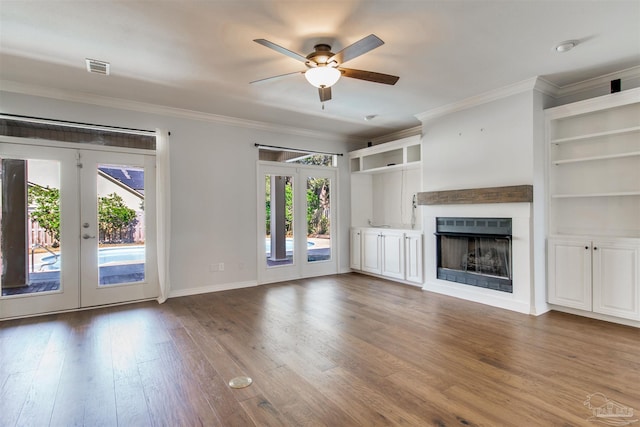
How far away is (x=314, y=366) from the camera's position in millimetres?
2611

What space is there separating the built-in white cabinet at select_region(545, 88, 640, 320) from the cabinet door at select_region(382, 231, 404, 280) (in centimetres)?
208

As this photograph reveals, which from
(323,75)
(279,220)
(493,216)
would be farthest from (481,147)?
(279,220)

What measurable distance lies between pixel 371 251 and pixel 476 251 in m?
2.01

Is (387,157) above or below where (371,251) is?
above

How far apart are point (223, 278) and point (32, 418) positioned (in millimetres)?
3214

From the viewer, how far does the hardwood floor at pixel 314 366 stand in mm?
2014

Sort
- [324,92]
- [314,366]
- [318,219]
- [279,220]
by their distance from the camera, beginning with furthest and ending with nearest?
[318,219], [279,220], [324,92], [314,366]

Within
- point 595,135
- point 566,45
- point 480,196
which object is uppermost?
point 566,45

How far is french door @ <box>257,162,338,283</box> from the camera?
5.61m

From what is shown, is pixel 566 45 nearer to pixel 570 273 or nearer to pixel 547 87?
pixel 547 87

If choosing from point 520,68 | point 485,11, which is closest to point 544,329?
point 520,68

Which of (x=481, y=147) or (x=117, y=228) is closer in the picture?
(x=481, y=147)

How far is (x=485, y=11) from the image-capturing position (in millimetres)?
2479

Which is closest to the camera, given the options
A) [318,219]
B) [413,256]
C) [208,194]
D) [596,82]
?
[596,82]
